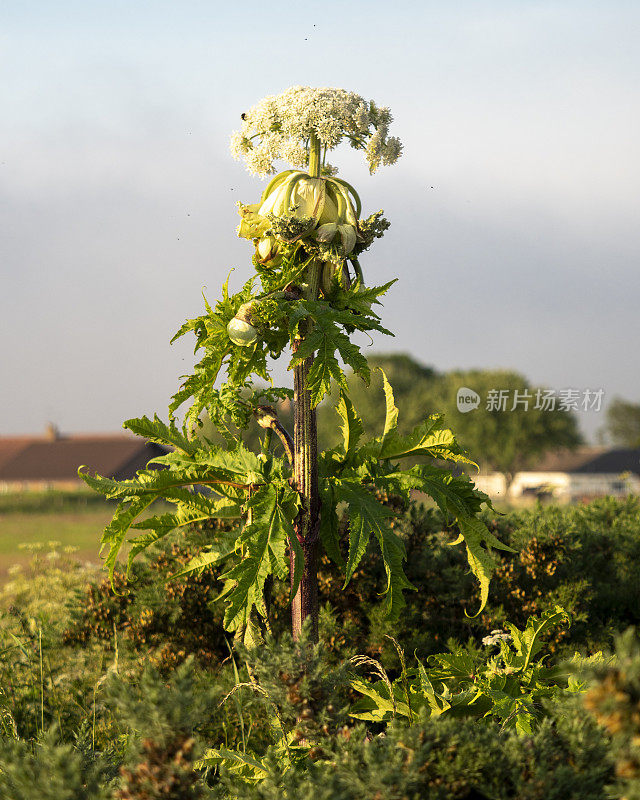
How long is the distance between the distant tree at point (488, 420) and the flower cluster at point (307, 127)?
4046 centimetres

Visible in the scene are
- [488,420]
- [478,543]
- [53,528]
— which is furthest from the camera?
[488,420]

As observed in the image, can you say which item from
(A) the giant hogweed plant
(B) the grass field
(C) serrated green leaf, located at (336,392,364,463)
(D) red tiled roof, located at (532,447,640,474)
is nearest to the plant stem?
(A) the giant hogweed plant

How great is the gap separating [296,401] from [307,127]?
5.49 feet

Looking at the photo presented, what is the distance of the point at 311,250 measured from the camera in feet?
15.2

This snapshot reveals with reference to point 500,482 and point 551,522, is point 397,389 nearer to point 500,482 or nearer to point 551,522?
point 500,482

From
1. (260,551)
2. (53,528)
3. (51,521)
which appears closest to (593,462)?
(51,521)

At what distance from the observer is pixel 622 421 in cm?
9062

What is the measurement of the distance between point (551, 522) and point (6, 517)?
25616 mm

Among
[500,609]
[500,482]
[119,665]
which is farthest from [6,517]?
[500,482]

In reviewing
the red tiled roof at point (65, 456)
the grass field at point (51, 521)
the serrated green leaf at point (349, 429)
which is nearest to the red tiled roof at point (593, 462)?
the red tiled roof at point (65, 456)

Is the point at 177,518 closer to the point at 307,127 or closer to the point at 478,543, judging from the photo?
the point at 478,543

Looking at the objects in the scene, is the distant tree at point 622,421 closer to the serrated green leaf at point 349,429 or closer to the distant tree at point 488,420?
the distant tree at point 488,420

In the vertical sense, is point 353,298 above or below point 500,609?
above

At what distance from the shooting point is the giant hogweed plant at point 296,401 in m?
4.30
